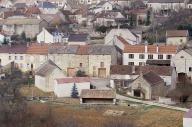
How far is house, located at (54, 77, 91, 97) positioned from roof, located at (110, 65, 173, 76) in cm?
235

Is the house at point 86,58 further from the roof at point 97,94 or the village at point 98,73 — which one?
the roof at point 97,94

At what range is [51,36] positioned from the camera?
46719 millimetres

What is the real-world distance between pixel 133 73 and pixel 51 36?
11999mm

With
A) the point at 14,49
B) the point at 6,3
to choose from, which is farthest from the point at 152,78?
the point at 6,3

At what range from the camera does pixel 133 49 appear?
3966 centimetres

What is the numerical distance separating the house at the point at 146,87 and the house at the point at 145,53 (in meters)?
4.92

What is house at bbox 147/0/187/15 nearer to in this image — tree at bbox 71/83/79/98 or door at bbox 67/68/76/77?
door at bbox 67/68/76/77

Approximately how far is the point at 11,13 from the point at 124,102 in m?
29.4

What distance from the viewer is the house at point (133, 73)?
116 ft

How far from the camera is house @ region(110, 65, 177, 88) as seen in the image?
3544 centimetres

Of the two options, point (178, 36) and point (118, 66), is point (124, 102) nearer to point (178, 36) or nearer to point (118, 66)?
point (118, 66)

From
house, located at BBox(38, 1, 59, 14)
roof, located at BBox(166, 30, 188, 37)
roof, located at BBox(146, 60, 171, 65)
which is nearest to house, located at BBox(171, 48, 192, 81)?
roof, located at BBox(146, 60, 171, 65)

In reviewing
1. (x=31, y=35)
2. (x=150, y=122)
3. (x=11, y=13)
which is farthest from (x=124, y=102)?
(x=11, y=13)

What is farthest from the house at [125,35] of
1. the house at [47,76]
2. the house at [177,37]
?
the house at [47,76]
